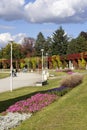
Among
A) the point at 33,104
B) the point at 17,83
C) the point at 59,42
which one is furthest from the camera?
the point at 59,42

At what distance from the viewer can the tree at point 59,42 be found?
4587 inches

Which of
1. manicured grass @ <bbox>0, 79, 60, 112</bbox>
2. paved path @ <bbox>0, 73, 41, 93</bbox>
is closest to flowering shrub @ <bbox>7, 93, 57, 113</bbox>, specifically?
manicured grass @ <bbox>0, 79, 60, 112</bbox>

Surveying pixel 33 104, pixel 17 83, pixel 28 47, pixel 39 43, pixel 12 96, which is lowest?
pixel 17 83

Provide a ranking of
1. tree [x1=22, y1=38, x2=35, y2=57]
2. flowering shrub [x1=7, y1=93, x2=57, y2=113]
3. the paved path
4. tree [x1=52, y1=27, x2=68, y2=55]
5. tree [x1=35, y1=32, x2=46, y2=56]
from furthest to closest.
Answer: tree [x1=22, y1=38, x2=35, y2=57], tree [x1=35, y1=32, x2=46, y2=56], tree [x1=52, y1=27, x2=68, y2=55], the paved path, flowering shrub [x1=7, y1=93, x2=57, y2=113]

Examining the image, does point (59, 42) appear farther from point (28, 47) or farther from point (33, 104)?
point (33, 104)

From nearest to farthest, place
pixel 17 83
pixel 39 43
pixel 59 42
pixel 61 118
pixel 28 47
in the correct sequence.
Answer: pixel 61 118
pixel 17 83
pixel 59 42
pixel 39 43
pixel 28 47

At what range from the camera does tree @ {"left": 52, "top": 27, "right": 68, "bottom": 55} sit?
382 ft

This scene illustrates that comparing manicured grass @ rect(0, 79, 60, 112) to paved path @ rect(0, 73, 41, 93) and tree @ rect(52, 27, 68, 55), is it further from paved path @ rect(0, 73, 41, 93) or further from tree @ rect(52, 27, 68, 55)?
tree @ rect(52, 27, 68, 55)

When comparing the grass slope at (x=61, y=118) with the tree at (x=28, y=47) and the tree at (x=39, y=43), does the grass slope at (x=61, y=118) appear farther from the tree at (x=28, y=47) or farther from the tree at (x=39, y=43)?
the tree at (x=28, y=47)

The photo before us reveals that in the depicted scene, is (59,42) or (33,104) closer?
(33,104)

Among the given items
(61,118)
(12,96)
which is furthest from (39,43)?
(61,118)

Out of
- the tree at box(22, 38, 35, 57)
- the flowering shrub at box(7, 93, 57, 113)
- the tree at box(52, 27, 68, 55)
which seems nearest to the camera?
the flowering shrub at box(7, 93, 57, 113)

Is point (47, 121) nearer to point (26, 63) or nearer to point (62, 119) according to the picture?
point (62, 119)

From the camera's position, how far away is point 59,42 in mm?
117812
